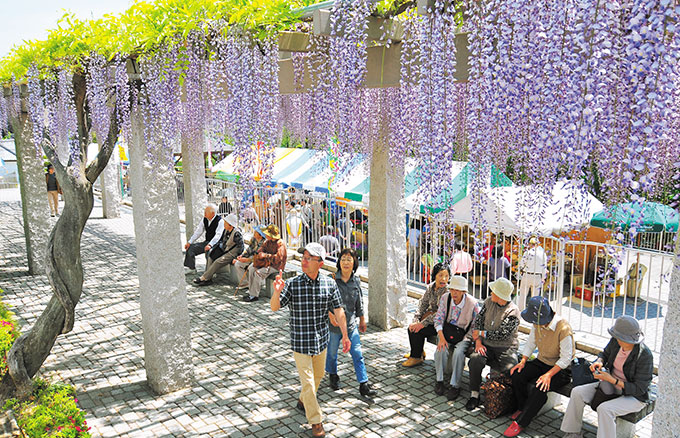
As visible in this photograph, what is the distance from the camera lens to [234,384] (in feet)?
17.3

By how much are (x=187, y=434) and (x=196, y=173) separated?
683cm

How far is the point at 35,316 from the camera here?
283 inches

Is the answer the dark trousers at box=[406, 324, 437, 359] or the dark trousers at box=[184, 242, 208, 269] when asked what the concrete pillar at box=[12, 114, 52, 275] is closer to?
the dark trousers at box=[184, 242, 208, 269]

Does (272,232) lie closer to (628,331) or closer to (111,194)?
(628,331)

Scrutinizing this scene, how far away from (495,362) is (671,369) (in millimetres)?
2671

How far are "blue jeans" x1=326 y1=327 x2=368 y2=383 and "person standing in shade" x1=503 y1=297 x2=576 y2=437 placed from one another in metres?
1.28

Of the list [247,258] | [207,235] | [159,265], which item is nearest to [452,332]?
[159,265]

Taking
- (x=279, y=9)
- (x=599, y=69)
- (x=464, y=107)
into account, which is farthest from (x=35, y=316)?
(x=599, y=69)

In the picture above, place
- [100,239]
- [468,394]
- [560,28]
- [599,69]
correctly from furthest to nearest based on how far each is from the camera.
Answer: [100,239]
[468,394]
[560,28]
[599,69]

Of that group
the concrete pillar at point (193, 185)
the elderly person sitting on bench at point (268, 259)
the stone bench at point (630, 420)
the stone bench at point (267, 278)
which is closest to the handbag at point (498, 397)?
the stone bench at point (630, 420)

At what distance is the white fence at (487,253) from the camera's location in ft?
21.1

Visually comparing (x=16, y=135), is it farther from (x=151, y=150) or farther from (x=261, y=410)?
(x=261, y=410)

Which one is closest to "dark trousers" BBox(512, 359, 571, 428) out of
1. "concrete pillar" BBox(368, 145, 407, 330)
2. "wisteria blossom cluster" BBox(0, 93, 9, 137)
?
"concrete pillar" BBox(368, 145, 407, 330)

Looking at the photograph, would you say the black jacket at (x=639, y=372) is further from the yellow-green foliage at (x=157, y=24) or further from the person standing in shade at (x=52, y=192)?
the person standing in shade at (x=52, y=192)
